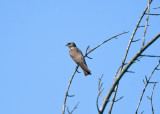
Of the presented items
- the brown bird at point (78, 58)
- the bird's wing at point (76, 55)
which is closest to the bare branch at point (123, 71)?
the brown bird at point (78, 58)

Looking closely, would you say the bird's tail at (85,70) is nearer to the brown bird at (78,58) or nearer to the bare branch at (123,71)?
the brown bird at (78,58)

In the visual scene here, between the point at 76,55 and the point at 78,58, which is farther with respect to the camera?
the point at 76,55

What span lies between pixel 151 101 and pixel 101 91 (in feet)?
3.52

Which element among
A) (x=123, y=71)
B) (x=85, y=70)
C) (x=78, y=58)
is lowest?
(x=123, y=71)

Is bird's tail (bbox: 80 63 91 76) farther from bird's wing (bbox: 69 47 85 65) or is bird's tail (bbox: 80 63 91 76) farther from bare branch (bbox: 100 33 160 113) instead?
bare branch (bbox: 100 33 160 113)

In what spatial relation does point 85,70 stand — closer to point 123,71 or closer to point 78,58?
point 78,58

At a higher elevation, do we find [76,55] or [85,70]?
[76,55]

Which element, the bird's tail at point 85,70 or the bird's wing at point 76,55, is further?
the bird's wing at point 76,55

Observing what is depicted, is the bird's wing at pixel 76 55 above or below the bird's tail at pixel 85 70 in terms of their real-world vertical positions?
above

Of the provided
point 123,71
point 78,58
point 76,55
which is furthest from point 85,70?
point 123,71

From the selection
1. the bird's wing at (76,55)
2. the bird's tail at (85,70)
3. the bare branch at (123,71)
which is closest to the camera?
the bare branch at (123,71)

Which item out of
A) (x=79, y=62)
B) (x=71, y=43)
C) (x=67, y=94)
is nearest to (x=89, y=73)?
(x=79, y=62)

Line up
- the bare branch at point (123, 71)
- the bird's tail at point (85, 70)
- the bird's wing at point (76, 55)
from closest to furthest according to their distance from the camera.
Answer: the bare branch at point (123, 71)
the bird's tail at point (85, 70)
the bird's wing at point (76, 55)

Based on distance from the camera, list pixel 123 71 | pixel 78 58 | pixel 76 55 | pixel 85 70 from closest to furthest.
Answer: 1. pixel 123 71
2. pixel 85 70
3. pixel 78 58
4. pixel 76 55
